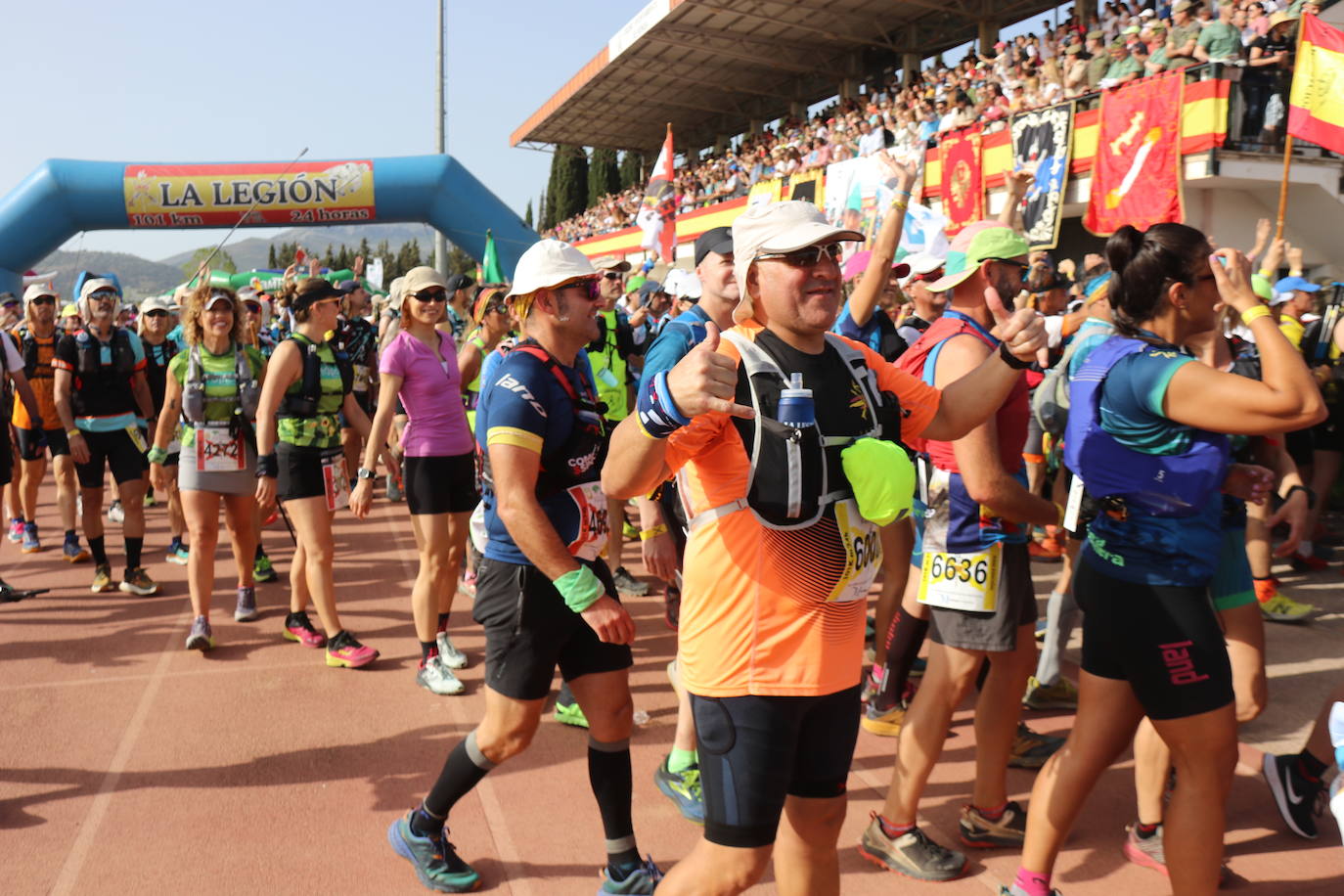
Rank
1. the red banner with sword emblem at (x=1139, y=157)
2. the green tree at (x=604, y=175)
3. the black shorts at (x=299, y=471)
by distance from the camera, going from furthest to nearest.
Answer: the green tree at (x=604, y=175) → the red banner with sword emblem at (x=1139, y=157) → the black shorts at (x=299, y=471)

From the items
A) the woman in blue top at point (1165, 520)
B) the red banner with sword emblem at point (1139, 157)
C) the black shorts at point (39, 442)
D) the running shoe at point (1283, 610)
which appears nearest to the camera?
the woman in blue top at point (1165, 520)

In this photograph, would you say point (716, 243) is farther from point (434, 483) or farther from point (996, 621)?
point (434, 483)

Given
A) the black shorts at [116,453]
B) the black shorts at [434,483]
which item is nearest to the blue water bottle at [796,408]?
the black shorts at [434,483]

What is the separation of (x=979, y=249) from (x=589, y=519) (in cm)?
157

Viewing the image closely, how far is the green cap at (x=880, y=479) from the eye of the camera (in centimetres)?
201

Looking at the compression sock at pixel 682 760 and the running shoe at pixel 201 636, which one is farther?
the running shoe at pixel 201 636

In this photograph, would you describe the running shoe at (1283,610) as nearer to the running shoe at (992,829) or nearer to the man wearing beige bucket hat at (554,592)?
the running shoe at (992,829)

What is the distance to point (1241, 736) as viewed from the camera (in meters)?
4.36

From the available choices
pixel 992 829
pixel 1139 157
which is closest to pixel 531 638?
pixel 992 829

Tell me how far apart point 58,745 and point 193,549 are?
54.3 inches

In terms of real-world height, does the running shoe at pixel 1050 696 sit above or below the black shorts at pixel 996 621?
below

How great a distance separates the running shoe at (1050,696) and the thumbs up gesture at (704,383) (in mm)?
3516

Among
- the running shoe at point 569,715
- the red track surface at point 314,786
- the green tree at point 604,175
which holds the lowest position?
the red track surface at point 314,786

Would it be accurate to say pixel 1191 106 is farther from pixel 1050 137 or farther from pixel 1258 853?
pixel 1258 853
